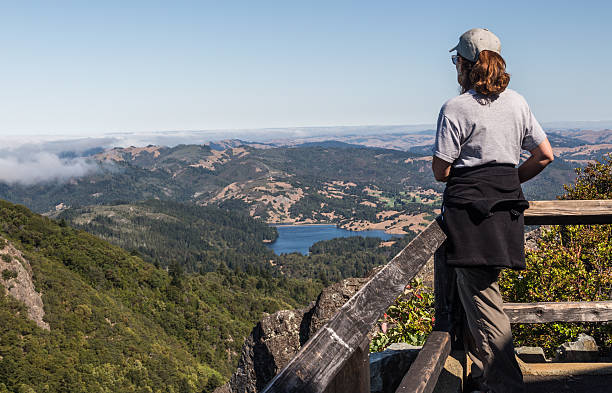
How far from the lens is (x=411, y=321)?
5.68 meters

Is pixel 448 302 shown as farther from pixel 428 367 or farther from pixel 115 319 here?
pixel 115 319

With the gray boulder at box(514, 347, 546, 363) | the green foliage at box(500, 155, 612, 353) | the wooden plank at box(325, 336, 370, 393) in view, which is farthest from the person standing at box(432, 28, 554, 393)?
the green foliage at box(500, 155, 612, 353)

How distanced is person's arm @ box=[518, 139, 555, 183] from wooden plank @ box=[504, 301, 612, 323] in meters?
1.04

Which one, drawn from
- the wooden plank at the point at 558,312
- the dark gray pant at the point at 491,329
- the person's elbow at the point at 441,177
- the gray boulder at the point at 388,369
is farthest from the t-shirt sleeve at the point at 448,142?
the gray boulder at the point at 388,369

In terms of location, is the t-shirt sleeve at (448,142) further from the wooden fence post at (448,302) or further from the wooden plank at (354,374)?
the wooden plank at (354,374)

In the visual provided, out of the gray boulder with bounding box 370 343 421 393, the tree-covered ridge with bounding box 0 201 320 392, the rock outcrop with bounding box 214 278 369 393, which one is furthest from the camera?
the tree-covered ridge with bounding box 0 201 320 392

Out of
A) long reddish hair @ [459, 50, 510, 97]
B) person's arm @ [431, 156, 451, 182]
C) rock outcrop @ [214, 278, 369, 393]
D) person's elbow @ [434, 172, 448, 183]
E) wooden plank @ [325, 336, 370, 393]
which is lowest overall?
rock outcrop @ [214, 278, 369, 393]

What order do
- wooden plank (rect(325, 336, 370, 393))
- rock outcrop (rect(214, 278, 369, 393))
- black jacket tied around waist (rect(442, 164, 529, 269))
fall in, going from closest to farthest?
wooden plank (rect(325, 336, 370, 393)), black jacket tied around waist (rect(442, 164, 529, 269)), rock outcrop (rect(214, 278, 369, 393))

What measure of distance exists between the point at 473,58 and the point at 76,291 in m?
99.3

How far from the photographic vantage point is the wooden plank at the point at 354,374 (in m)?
1.60

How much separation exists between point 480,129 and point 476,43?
1.78ft

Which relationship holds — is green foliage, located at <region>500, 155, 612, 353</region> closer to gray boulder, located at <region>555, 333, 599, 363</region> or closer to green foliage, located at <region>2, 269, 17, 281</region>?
gray boulder, located at <region>555, 333, 599, 363</region>

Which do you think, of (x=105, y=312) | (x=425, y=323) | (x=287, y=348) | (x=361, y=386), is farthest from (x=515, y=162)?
(x=105, y=312)

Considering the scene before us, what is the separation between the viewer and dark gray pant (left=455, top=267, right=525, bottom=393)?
10.5ft
